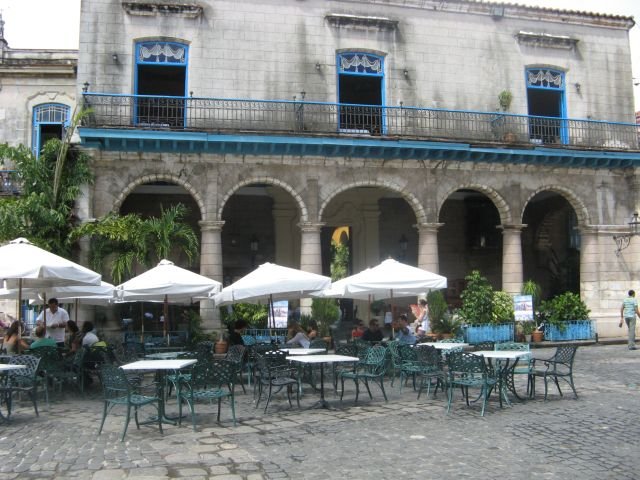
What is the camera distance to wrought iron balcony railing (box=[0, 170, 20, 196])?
17156 millimetres

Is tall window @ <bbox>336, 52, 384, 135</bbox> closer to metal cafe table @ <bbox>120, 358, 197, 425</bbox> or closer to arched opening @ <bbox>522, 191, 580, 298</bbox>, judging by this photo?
arched opening @ <bbox>522, 191, 580, 298</bbox>

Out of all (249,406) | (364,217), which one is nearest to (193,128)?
(364,217)

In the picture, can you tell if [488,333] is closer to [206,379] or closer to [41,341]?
[206,379]

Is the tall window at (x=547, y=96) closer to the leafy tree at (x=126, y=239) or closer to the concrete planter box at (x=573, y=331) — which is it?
the concrete planter box at (x=573, y=331)

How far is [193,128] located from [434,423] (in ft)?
35.7

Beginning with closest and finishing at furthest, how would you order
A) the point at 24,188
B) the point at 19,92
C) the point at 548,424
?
the point at 548,424
the point at 24,188
the point at 19,92

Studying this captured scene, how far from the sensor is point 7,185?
17.4 meters

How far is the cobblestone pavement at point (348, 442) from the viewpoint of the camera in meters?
5.66

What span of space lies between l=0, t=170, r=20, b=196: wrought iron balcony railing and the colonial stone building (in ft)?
9.36

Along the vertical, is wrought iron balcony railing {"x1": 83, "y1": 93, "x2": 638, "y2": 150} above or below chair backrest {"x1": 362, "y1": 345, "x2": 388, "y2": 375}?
above

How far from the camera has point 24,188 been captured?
15617 mm

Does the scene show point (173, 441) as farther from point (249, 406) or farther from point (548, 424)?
point (548, 424)

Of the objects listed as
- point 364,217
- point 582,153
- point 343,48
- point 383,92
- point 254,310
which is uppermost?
point 343,48

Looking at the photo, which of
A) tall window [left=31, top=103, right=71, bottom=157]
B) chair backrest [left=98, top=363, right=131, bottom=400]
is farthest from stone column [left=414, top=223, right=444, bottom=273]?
chair backrest [left=98, top=363, right=131, bottom=400]
